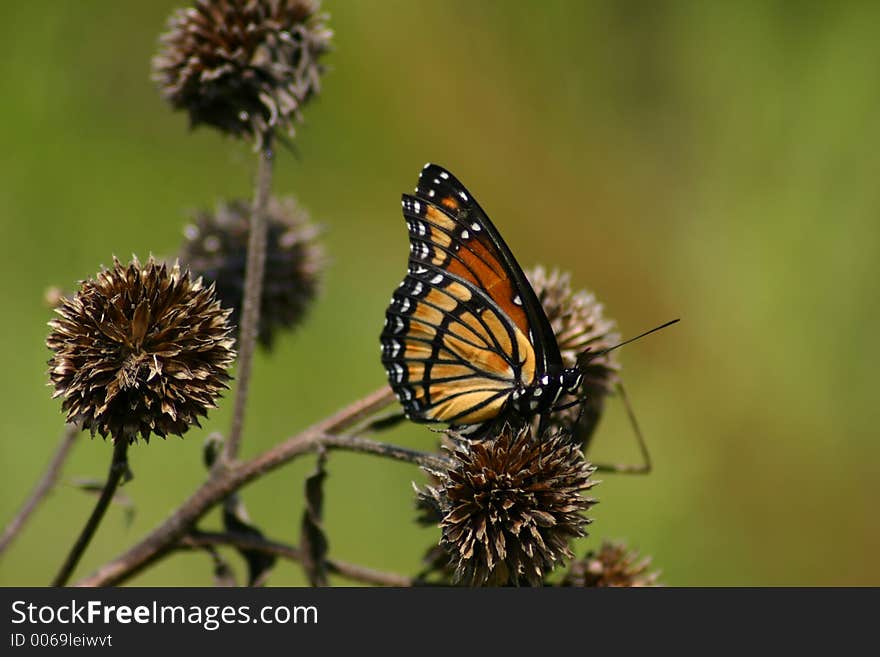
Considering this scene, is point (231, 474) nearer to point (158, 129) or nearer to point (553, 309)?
point (553, 309)

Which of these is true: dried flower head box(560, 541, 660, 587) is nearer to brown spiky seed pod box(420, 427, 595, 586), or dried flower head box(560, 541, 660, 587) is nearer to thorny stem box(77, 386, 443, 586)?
brown spiky seed pod box(420, 427, 595, 586)

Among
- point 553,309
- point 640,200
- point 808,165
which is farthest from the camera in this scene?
point 640,200

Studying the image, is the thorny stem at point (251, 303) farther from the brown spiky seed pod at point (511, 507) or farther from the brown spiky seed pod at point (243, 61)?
the brown spiky seed pod at point (511, 507)

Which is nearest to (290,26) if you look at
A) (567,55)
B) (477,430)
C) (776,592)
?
(477,430)

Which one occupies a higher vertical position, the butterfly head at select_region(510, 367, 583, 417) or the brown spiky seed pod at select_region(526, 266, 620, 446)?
the brown spiky seed pod at select_region(526, 266, 620, 446)

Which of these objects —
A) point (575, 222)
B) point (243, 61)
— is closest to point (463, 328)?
point (243, 61)

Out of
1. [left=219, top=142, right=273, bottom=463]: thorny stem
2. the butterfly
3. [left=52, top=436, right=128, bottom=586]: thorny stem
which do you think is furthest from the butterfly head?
[left=52, top=436, right=128, bottom=586]: thorny stem
